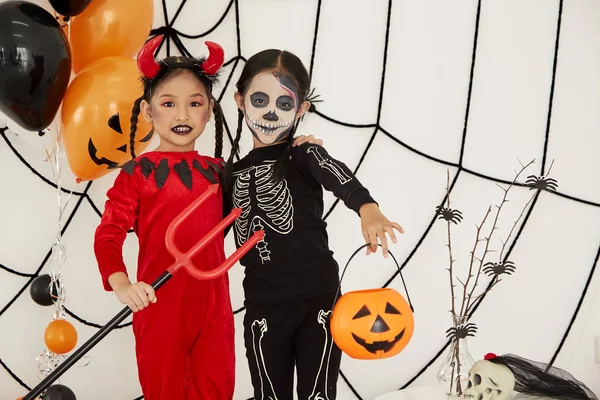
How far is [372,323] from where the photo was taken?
1331 mm

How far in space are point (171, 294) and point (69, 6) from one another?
0.76m

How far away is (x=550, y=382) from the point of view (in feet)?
5.40

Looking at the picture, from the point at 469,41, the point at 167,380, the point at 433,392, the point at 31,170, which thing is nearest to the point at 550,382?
the point at 433,392

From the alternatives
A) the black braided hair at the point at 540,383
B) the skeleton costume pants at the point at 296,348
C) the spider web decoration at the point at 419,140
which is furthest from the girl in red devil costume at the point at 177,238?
the black braided hair at the point at 540,383

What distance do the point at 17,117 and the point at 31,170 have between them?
60 centimetres

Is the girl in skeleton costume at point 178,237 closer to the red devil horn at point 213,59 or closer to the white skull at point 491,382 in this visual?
the red devil horn at point 213,59

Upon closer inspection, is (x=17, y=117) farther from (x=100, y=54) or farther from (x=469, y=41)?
(x=469, y=41)

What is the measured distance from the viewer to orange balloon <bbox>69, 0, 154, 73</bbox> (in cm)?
174

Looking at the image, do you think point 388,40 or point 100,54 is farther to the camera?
point 388,40

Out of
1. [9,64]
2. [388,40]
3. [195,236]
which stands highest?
[388,40]

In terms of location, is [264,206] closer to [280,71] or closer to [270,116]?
[270,116]

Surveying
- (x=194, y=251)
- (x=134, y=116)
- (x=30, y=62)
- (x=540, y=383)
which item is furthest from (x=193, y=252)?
(x=540, y=383)

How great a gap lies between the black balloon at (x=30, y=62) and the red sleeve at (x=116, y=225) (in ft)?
0.88

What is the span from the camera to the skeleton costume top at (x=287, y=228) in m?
1.54
